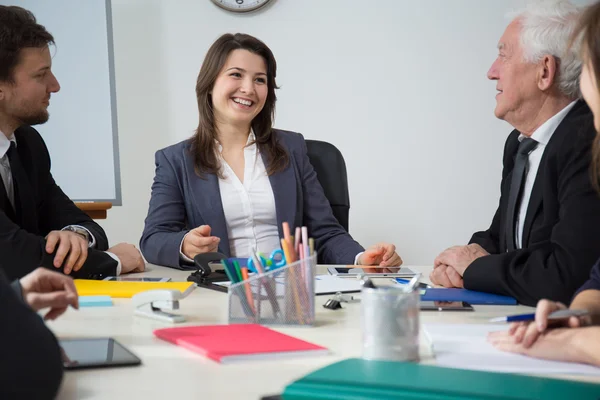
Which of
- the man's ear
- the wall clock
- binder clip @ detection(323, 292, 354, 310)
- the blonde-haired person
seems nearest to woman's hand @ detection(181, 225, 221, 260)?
binder clip @ detection(323, 292, 354, 310)

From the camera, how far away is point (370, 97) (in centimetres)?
406

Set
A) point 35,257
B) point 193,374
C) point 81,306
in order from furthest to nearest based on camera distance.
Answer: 1. point 35,257
2. point 81,306
3. point 193,374

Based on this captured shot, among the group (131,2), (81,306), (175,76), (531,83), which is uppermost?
(131,2)

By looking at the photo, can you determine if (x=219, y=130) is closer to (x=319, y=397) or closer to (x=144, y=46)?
(x=144, y=46)

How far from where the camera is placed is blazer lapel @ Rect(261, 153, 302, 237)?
262cm

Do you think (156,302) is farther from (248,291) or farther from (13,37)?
(13,37)

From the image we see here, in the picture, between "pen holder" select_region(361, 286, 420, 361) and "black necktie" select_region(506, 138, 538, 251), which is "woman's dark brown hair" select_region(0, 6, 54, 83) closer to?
"black necktie" select_region(506, 138, 538, 251)

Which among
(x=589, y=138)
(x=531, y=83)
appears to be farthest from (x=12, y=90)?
(x=589, y=138)

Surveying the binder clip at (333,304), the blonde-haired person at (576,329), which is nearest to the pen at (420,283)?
the binder clip at (333,304)

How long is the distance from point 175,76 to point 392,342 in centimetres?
328

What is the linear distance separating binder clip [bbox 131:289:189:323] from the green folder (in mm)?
492

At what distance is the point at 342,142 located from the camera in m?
4.08

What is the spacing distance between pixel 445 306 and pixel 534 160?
28.1 inches

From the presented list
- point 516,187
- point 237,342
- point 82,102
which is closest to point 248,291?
point 237,342
